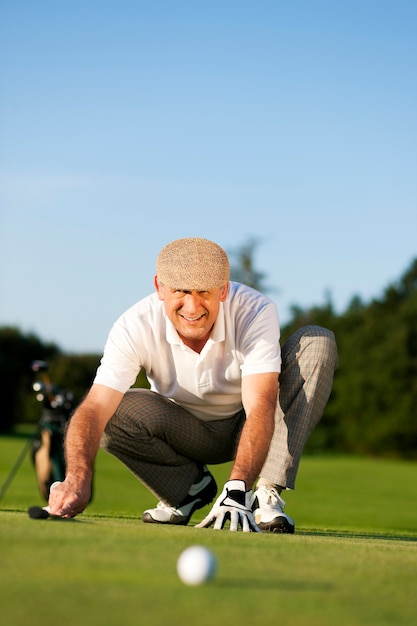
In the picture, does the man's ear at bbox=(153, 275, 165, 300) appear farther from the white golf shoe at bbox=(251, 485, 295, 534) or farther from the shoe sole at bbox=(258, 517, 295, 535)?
the shoe sole at bbox=(258, 517, 295, 535)

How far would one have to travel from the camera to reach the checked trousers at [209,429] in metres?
5.00

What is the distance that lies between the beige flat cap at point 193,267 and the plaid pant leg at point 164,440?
0.79 metres

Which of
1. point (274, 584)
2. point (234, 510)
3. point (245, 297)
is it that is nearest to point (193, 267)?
point (245, 297)

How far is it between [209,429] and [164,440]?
255 millimetres

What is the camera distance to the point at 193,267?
4.68m

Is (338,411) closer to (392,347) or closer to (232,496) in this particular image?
(392,347)

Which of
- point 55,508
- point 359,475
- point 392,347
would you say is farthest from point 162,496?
point 392,347

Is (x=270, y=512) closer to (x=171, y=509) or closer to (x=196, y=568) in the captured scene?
(x=171, y=509)

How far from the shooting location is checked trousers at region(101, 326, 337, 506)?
5004 millimetres

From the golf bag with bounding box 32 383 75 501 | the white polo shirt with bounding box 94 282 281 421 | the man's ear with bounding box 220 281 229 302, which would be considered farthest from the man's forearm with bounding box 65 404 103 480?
the golf bag with bounding box 32 383 75 501

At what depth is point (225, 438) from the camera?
5375mm

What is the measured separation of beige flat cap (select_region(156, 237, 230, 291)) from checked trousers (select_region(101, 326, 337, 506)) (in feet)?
2.31

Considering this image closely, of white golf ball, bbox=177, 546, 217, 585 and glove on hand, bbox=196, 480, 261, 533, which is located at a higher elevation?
white golf ball, bbox=177, 546, 217, 585

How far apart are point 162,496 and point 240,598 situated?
3202 millimetres
